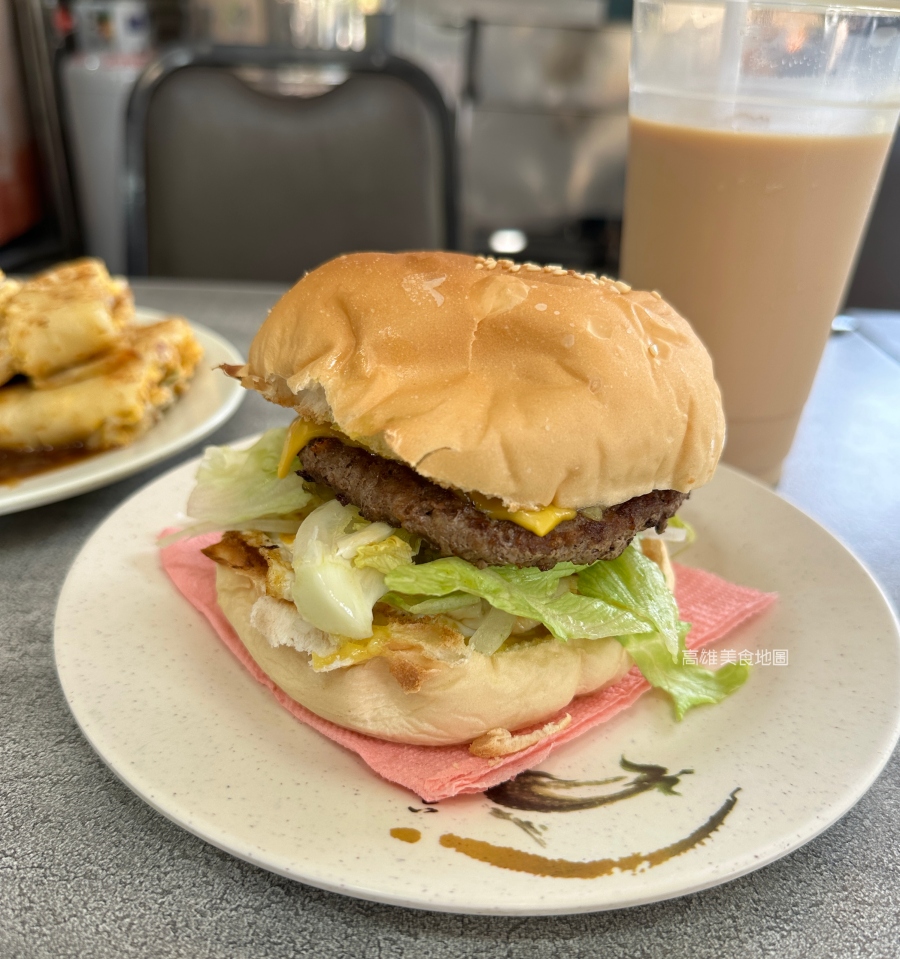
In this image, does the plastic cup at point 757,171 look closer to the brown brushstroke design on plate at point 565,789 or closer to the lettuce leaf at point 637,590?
the lettuce leaf at point 637,590

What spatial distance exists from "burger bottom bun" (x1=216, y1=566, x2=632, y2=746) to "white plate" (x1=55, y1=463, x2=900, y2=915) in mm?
50

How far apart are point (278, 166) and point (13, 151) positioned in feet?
11.5

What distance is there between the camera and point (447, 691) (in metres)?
0.99

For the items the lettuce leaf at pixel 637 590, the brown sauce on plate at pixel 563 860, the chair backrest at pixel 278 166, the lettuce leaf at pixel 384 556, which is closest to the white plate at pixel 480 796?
the brown sauce on plate at pixel 563 860

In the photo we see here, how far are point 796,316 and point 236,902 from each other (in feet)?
4.57

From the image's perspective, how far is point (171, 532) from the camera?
4.52ft

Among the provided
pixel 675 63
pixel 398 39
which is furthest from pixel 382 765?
pixel 398 39

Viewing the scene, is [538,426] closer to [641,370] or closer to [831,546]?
[641,370]

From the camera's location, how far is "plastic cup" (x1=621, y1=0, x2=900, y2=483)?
55.8 inches

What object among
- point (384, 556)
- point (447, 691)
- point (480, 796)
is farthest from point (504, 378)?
point (480, 796)

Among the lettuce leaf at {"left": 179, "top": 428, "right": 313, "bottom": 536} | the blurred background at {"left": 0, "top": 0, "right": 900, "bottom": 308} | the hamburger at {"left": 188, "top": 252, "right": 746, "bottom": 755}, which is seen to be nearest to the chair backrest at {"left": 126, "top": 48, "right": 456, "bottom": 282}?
the blurred background at {"left": 0, "top": 0, "right": 900, "bottom": 308}

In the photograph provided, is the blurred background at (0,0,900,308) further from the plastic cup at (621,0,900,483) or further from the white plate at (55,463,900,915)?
the white plate at (55,463,900,915)

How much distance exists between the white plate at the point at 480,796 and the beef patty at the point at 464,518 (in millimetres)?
243

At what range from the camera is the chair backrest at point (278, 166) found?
2.78 meters
